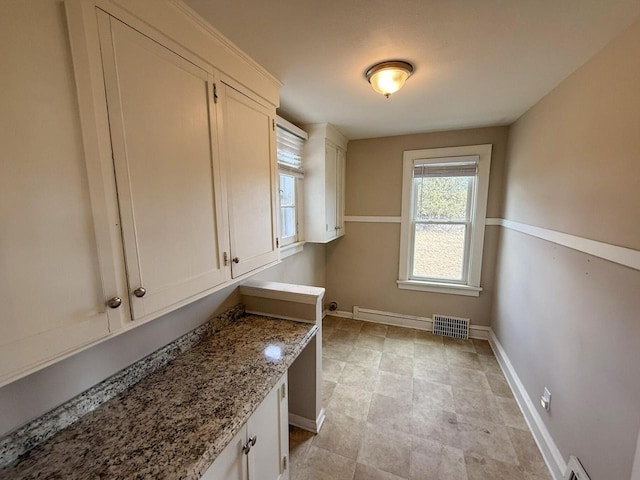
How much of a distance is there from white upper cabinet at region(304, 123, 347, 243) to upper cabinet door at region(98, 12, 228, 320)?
1478 mm

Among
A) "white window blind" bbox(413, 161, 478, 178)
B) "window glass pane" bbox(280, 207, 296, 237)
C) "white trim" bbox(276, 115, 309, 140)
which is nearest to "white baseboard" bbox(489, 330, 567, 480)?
"white window blind" bbox(413, 161, 478, 178)

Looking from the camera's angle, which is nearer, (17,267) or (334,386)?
(17,267)

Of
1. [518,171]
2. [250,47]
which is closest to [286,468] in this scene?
[250,47]

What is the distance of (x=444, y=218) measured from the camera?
3029 millimetres

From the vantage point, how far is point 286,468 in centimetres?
145

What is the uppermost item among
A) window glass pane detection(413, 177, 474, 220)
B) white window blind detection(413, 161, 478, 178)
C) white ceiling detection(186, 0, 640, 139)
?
white ceiling detection(186, 0, 640, 139)

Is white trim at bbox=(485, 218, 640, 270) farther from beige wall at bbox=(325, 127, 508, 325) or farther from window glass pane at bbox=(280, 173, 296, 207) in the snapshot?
window glass pane at bbox=(280, 173, 296, 207)

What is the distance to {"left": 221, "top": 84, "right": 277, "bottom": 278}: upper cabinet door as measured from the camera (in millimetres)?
1304

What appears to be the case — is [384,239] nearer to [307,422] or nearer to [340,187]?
[340,187]

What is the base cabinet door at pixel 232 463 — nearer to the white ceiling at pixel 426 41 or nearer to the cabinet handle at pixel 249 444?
the cabinet handle at pixel 249 444

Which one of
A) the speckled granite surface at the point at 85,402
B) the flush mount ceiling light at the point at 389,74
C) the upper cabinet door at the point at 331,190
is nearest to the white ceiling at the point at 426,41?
the flush mount ceiling light at the point at 389,74

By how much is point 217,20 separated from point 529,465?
9.65ft

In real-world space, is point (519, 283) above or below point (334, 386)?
above

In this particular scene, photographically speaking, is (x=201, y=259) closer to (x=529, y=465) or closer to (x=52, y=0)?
(x=52, y=0)
